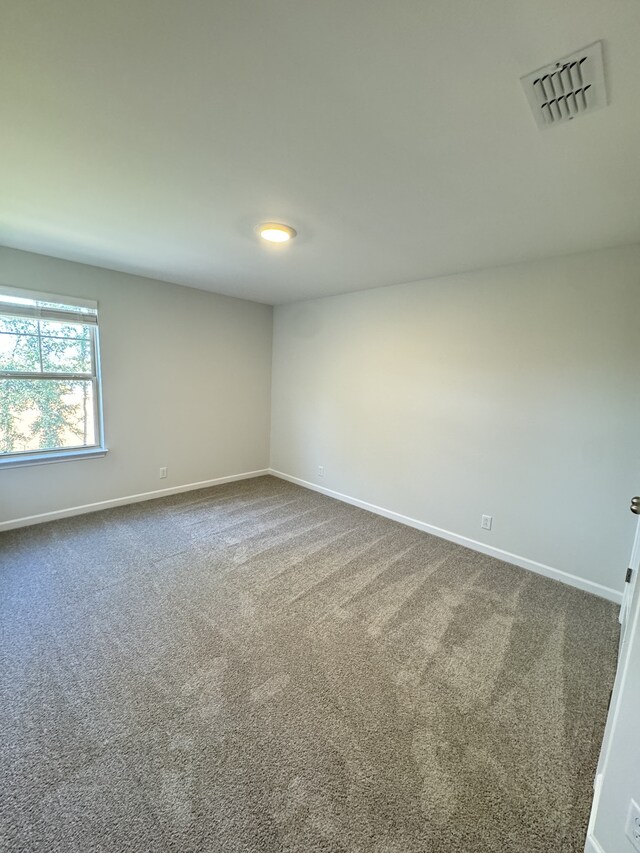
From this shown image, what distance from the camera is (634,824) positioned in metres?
0.96

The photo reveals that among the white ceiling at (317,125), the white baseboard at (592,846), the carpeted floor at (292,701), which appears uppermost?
the white ceiling at (317,125)

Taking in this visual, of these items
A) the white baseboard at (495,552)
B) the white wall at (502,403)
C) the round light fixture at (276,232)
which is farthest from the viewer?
the white baseboard at (495,552)

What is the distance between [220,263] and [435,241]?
5.91 ft

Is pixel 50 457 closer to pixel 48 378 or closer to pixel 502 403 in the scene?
pixel 48 378

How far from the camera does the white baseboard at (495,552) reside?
2486 millimetres

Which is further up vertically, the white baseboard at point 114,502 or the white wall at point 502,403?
the white wall at point 502,403

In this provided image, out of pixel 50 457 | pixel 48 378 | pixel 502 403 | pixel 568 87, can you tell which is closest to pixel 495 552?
pixel 502 403

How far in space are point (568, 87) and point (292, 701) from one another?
2.57 m

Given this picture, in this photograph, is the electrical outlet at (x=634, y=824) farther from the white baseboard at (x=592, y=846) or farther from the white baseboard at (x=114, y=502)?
the white baseboard at (x=114, y=502)

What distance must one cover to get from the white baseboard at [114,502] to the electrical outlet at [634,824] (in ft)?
13.4

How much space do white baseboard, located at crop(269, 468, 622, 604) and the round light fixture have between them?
275cm

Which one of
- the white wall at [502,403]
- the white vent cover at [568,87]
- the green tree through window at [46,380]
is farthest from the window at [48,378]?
the white vent cover at [568,87]

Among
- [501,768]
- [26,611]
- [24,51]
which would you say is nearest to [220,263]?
[24,51]

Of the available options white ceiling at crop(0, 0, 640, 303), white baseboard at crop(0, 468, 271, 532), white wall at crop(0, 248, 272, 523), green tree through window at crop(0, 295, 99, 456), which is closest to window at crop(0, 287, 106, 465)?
green tree through window at crop(0, 295, 99, 456)
